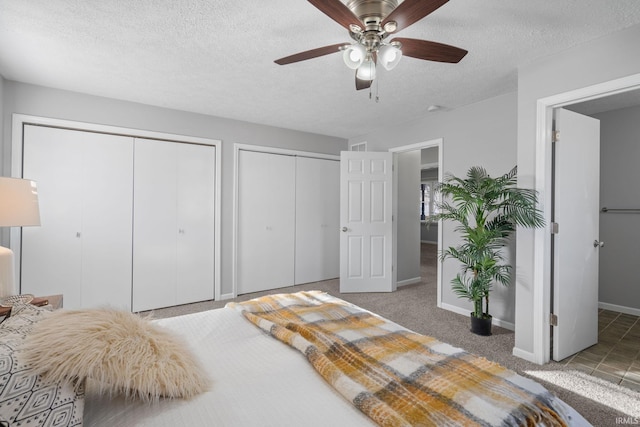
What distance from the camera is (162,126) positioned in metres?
3.54

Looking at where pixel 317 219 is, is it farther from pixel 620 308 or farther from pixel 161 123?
pixel 620 308

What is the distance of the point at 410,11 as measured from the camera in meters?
1.35

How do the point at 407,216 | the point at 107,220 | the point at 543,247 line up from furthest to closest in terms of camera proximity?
1. the point at 407,216
2. the point at 107,220
3. the point at 543,247

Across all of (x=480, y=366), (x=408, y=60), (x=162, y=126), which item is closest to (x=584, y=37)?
(x=408, y=60)

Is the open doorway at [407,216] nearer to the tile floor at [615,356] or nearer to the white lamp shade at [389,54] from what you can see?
the tile floor at [615,356]

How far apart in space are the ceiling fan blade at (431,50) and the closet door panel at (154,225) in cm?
298

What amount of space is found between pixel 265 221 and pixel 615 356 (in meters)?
3.86

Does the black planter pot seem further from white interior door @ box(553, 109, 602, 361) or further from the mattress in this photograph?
the mattress

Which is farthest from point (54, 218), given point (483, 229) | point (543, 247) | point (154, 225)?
point (543, 247)

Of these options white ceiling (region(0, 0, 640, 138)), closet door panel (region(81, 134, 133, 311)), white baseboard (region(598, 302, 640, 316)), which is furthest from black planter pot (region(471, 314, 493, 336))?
closet door panel (region(81, 134, 133, 311))

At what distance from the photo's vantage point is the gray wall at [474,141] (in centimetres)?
307

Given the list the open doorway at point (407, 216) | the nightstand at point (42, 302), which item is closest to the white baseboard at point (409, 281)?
the open doorway at point (407, 216)

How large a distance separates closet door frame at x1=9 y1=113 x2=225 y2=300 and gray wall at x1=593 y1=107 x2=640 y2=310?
15.8ft

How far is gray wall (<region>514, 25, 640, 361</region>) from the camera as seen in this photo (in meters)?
2.03
